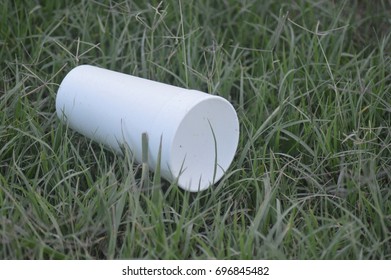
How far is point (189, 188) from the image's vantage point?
1.71m

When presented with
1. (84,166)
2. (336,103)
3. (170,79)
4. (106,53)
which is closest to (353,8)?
(336,103)

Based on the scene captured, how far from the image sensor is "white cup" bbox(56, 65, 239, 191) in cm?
165

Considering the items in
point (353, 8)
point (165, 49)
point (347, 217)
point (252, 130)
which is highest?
point (353, 8)

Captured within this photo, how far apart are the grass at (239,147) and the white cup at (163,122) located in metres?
0.05

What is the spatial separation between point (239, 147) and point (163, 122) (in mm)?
409

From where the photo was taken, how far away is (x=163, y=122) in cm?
164

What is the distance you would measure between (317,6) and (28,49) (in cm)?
128

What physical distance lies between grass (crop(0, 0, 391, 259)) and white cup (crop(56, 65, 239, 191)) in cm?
5

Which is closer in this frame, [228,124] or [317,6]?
[228,124]

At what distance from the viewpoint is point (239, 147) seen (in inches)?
77.7

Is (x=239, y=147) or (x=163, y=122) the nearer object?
(x=163, y=122)

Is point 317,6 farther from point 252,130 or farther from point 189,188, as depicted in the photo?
point 189,188

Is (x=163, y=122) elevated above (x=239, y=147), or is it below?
above

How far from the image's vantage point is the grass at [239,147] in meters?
1.59
